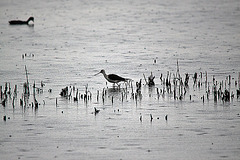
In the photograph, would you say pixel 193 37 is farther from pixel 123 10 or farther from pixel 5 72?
pixel 123 10

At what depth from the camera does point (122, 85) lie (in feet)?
49.8

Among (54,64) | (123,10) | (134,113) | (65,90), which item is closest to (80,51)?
(54,64)

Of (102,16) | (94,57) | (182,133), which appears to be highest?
(102,16)

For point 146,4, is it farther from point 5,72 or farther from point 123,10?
point 5,72

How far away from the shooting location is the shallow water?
9531mm

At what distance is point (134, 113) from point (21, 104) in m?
2.35

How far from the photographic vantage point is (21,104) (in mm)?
12297

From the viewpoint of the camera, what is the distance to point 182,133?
10.2m

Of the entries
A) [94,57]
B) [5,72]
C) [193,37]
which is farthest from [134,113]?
[193,37]

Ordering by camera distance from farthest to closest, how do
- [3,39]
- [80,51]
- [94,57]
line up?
[3,39] < [80,51] < [94,57]

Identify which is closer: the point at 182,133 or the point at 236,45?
the point at 182,133

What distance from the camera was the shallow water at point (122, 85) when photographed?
375 inches

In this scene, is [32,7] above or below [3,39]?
above

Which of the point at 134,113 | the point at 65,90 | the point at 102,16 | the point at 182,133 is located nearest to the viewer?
the point at 182,133
